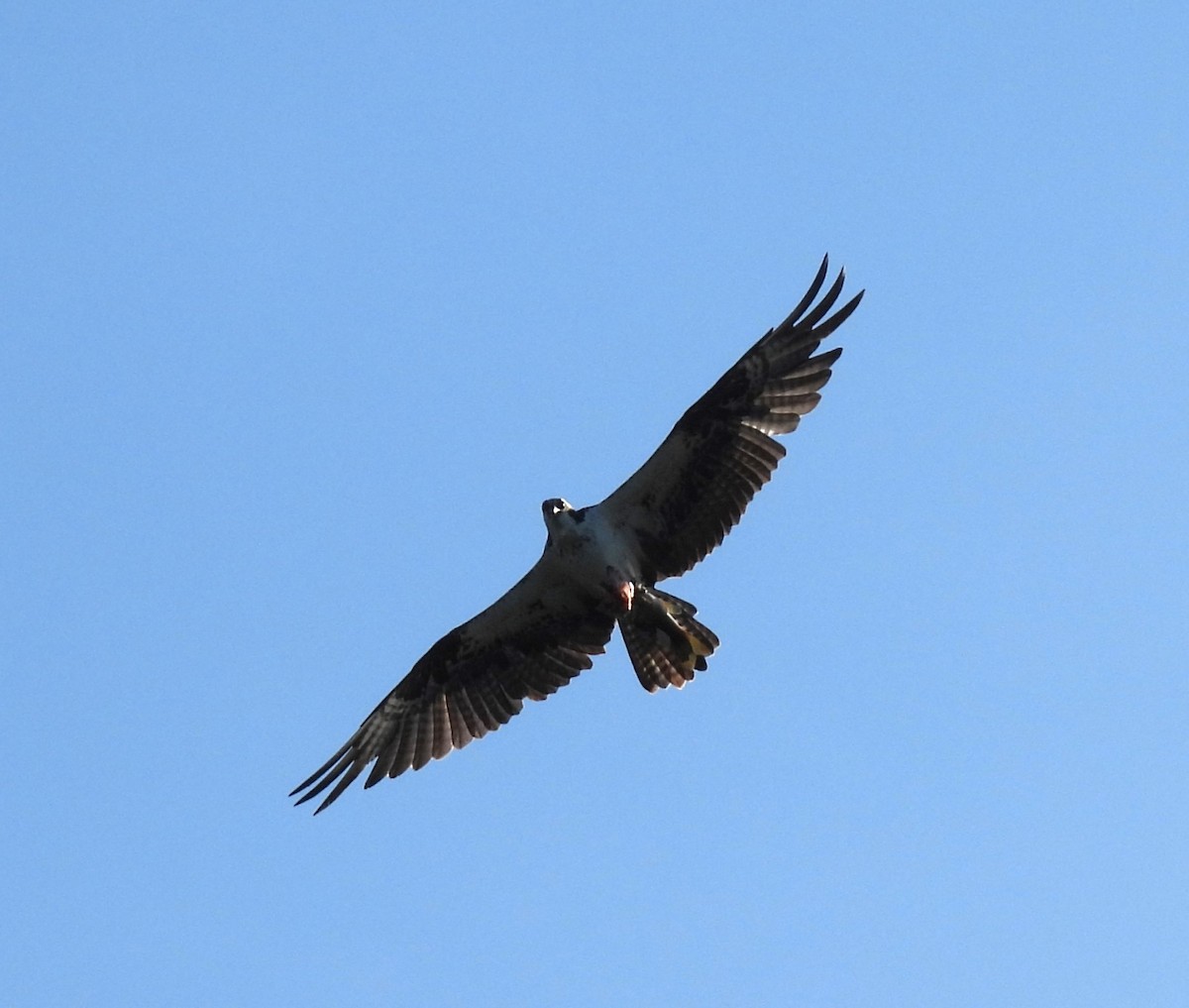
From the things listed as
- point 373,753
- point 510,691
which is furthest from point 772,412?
point 373,753

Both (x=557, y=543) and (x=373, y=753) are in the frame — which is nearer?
(x=557, y=543)

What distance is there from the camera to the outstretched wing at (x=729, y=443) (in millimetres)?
14438

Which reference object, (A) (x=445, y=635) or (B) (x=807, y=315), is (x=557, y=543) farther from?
(B) (x=807, y=315)

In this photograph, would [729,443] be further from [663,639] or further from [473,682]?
[473,682]

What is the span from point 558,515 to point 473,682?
A: 1.82 m

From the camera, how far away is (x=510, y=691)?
50.5ft

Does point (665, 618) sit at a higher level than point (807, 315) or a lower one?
lower

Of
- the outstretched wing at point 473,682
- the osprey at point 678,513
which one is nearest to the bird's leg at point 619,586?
the osprey at point 678,513

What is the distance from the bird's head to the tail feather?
28.2 inches

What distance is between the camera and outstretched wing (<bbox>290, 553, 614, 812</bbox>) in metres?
15.1

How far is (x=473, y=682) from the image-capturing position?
15469mm

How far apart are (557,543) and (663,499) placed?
849mm

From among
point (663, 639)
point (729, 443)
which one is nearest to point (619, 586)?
point (663, 639)

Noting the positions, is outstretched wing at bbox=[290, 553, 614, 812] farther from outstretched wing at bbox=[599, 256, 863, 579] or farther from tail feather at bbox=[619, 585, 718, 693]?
outstretched wing at bbox=[599, 256, 863, 579]
